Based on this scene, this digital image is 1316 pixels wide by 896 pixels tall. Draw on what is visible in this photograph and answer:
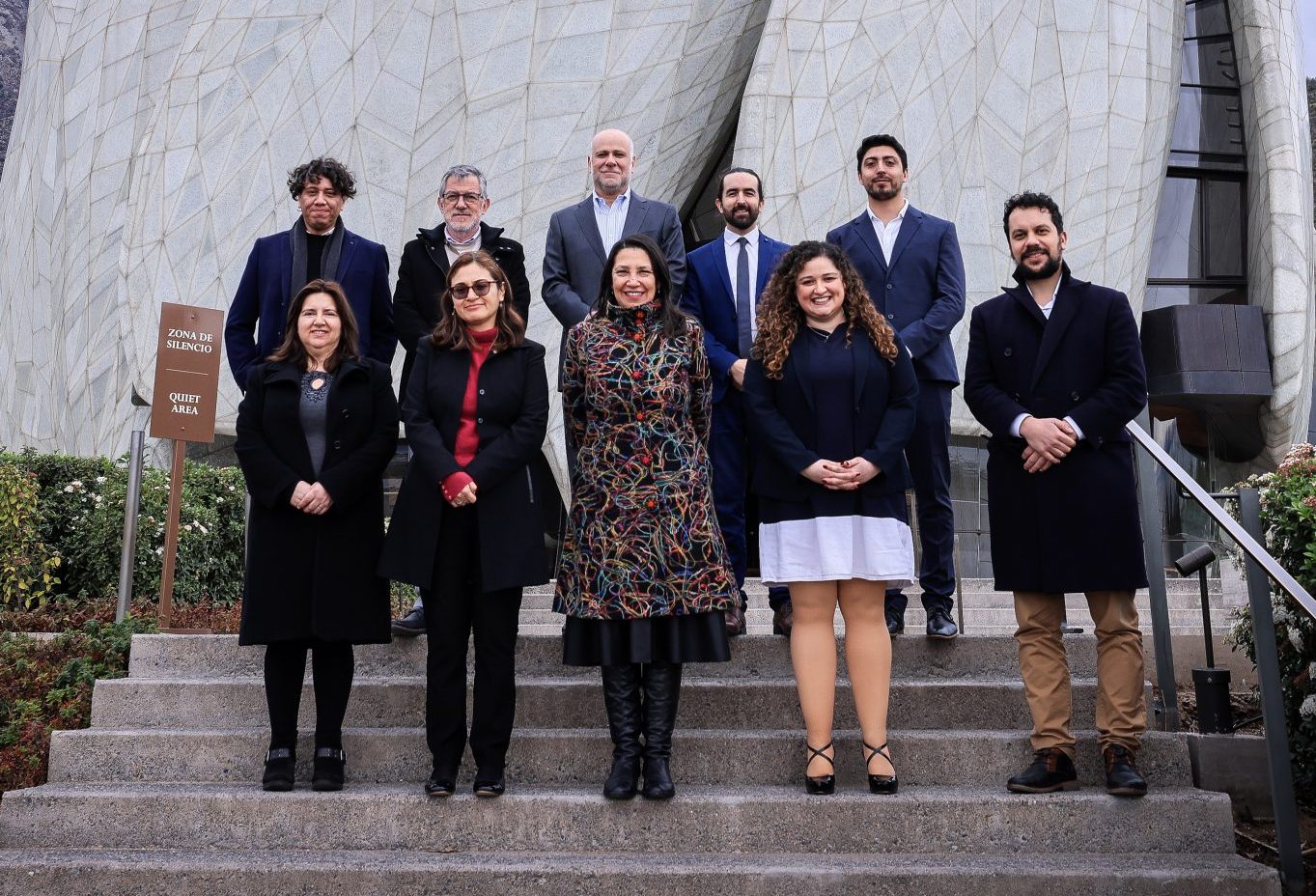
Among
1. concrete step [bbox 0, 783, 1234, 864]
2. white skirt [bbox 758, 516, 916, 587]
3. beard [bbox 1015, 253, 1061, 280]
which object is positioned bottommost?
concrete step [bbox 0, 783, 1234, 864]

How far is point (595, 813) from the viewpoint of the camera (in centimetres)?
373

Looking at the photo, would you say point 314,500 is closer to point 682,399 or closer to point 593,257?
point 682,399

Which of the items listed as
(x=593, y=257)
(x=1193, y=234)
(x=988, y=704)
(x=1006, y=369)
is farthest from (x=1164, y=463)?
(x=1193, y=234)

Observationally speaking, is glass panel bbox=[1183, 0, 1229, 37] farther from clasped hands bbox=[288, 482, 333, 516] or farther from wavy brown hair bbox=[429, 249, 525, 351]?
clasped hands bbox=[288, 482, 333, 516]

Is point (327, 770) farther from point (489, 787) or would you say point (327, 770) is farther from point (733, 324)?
point (733, 324)

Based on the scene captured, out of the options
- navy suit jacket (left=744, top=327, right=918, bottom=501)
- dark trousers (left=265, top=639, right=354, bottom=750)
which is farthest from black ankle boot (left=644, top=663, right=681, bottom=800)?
dark trousers (left=265, top=639, right=354, bottom=750)

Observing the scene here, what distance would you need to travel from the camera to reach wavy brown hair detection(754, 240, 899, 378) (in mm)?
4121

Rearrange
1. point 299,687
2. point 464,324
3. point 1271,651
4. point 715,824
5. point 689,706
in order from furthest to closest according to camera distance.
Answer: point 689,706 < point 464,324 < point 299,687 < point 1271,651 < point 715,824

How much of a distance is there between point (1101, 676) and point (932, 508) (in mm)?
1070

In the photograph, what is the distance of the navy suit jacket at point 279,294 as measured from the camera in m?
4.79

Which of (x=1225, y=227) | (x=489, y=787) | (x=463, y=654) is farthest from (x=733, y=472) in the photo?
(x=1225, y=227)

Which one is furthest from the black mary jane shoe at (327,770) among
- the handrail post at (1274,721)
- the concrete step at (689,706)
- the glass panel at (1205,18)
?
the glass panel at (1205,18)

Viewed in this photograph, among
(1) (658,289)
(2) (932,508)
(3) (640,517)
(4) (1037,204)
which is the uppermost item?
(4) (1037,204)

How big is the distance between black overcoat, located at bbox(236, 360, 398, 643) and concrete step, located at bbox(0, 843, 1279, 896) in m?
0.79
